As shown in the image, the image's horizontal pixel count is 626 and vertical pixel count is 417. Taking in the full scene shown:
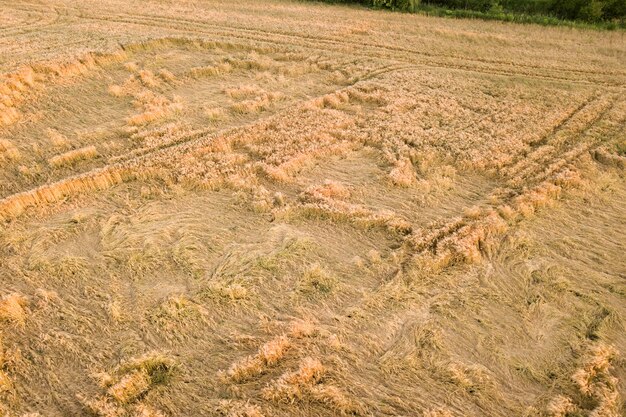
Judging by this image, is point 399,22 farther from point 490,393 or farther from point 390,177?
point 490,393

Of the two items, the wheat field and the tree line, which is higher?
the tree line

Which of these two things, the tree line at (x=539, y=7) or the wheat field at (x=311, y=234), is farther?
the tree line at (x=539, y=7)

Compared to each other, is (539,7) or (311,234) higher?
(539,7)

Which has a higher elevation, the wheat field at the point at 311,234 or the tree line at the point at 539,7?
the tree line at the point at 539,7

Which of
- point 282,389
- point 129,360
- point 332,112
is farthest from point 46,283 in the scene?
point 332,112

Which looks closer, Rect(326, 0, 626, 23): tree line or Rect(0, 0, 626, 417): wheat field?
Rect(0, 0, 626, 417): wheat field

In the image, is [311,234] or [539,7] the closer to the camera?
[311,234]

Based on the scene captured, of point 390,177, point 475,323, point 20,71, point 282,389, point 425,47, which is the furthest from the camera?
point 425,47

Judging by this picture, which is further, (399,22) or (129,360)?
(399,22)
